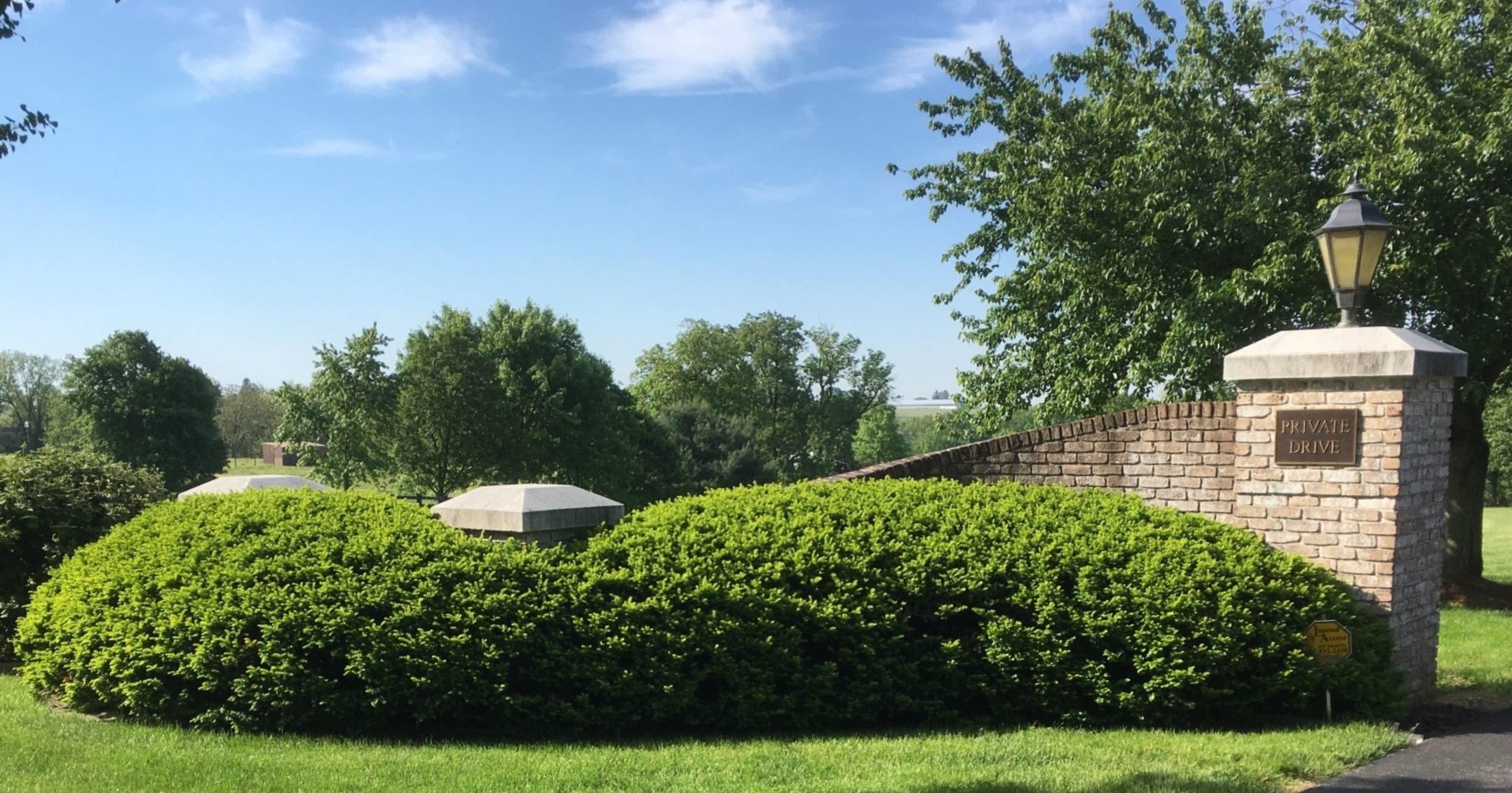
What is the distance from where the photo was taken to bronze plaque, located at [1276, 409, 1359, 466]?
21.2ft

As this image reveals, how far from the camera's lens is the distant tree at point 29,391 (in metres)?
65.8

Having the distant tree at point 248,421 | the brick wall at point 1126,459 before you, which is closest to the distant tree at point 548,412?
the brick wall at point 1126,459

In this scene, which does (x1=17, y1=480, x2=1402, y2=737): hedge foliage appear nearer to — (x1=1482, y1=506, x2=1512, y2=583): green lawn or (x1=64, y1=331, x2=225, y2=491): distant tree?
(x1=1482, y1=506, x2=1512, y2=583): green lawn

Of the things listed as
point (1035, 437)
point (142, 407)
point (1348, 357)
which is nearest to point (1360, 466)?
point (1348, 357)

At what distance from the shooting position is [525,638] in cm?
591

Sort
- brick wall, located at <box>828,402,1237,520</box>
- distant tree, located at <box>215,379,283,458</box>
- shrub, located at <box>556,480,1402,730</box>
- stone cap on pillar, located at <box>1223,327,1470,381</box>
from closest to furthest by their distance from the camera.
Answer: shrub, located at <box>556,480,1402,730</box> → stone cap on pillar, located at <box>1223,327,1470,381</box> → brick wall, located at <box>828,402,1237,520</box> → distant tree, located at <box>215,379,283,458</box>

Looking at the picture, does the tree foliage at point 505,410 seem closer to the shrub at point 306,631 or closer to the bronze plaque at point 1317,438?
the shrub at point 306,631

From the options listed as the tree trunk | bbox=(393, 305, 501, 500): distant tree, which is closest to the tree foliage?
bbox=(393, 305, 501, 500): distant tree

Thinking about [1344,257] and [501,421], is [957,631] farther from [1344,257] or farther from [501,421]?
[501,421]

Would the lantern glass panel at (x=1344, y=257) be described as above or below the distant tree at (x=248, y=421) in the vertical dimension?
above

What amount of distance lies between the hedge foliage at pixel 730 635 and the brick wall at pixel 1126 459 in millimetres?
1232

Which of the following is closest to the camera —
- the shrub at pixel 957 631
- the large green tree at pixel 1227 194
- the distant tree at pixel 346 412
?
the shrub at pixel 957 631

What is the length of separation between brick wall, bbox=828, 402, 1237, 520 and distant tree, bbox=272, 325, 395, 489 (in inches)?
1173

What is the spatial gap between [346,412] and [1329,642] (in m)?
34.5
